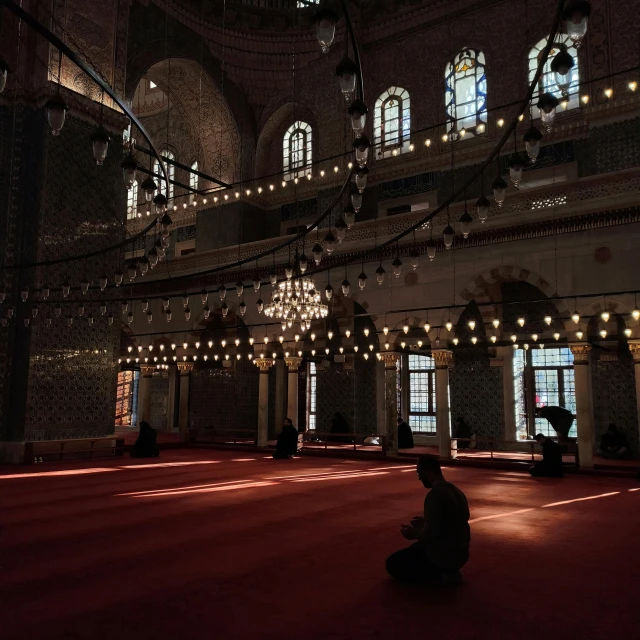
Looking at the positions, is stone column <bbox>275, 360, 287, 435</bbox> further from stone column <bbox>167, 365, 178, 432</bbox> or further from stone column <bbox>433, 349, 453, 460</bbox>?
stone column <bbox>433, 349, 453, 460</bbox>

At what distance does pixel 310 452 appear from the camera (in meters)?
13.9

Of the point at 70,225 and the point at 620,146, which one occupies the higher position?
the point at 620,146

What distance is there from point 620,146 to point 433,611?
36.6 feet

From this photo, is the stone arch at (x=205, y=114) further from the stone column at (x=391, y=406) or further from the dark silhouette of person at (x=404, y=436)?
the dark silhouette of person at (x=404, y=436)

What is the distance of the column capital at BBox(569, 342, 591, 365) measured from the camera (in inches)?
432

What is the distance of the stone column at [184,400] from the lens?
52.3ft

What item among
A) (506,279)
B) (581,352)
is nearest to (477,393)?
(506,279)

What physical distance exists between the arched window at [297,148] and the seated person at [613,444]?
9.59 meters

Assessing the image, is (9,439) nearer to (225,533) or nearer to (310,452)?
(310,452)

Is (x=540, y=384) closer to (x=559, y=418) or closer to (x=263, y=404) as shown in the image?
(x=559, y=418)

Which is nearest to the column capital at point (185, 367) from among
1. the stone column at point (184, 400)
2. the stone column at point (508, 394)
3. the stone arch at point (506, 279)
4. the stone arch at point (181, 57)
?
the stone column at point (184, 400)

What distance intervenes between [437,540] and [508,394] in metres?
10.7

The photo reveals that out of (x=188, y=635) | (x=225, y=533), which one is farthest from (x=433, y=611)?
(x=225, y=533)

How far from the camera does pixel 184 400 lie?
16.0 m
